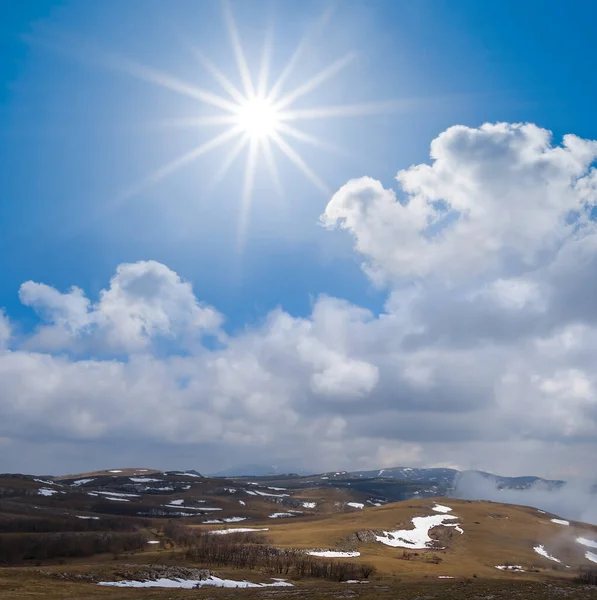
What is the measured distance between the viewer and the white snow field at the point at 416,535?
5694 inches

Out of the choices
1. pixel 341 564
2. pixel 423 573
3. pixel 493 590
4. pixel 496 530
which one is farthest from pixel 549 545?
pixel 493 590

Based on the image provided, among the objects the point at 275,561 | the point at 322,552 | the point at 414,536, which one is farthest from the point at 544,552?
the point at 275,561

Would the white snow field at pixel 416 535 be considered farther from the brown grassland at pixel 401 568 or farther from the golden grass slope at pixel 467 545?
the brown grassland at pixel 401 568

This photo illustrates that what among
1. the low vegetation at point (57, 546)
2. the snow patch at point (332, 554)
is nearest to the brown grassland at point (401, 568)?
the snow patch at point (332, 554)

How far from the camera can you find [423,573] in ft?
313

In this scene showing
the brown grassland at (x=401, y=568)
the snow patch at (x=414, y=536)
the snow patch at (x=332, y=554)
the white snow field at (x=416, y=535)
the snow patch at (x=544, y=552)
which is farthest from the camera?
the white snow field at (x=416, y=535)

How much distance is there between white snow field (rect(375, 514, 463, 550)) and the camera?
145 meters

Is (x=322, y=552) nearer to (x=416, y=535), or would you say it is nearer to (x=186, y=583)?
(x=186, y=583)

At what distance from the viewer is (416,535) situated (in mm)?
159375

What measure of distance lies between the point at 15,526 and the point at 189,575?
117 m

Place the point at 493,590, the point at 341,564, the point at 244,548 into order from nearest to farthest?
the point at 493,590, the point at 341,564, the point at 244,548

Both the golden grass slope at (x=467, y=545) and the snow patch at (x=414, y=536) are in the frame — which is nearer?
the golden grass slope at (x=467, y=545)

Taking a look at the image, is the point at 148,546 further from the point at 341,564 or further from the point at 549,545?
the point at 549,545

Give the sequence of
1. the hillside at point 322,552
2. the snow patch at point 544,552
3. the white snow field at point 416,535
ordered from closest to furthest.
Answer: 1. the hillside at point 322,552
2. the snow patch at point 544,552
3. the white snow field at point 416,535
